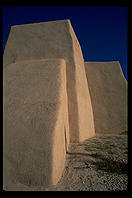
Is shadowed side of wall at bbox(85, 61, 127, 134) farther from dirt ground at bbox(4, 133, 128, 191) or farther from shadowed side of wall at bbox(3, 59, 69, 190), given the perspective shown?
shadowed side of wall at bbox(3, 59, 69, 190)

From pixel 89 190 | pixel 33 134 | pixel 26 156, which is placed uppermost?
pixel 33 134

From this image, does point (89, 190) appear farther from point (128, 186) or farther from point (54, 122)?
point (54, 122)

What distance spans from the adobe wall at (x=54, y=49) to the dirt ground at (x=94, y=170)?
1592mm

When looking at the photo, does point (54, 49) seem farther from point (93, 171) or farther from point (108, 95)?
point (93, 171)

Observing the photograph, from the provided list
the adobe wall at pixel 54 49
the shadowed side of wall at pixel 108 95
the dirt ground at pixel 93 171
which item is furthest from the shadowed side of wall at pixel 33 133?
the shadowed side of wall at pixel 108 95

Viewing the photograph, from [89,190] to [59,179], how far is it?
2.31ft

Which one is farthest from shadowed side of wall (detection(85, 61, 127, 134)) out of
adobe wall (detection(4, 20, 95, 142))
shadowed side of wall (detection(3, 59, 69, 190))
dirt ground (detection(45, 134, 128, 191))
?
shadowed side of wall (detection(3, 59, 69, 190))

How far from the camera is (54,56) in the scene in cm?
661

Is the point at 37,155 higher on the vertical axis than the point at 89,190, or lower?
higher

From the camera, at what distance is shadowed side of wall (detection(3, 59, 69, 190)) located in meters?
3.04

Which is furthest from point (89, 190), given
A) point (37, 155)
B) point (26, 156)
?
point (26, 156)

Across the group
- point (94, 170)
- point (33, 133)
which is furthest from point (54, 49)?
point (94, 170)

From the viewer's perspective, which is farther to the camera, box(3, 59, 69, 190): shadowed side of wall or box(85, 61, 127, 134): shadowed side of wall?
box(85, 61, 127, 134): shadowed side of wall

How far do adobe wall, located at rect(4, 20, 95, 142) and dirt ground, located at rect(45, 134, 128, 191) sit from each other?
1592 millimetres
